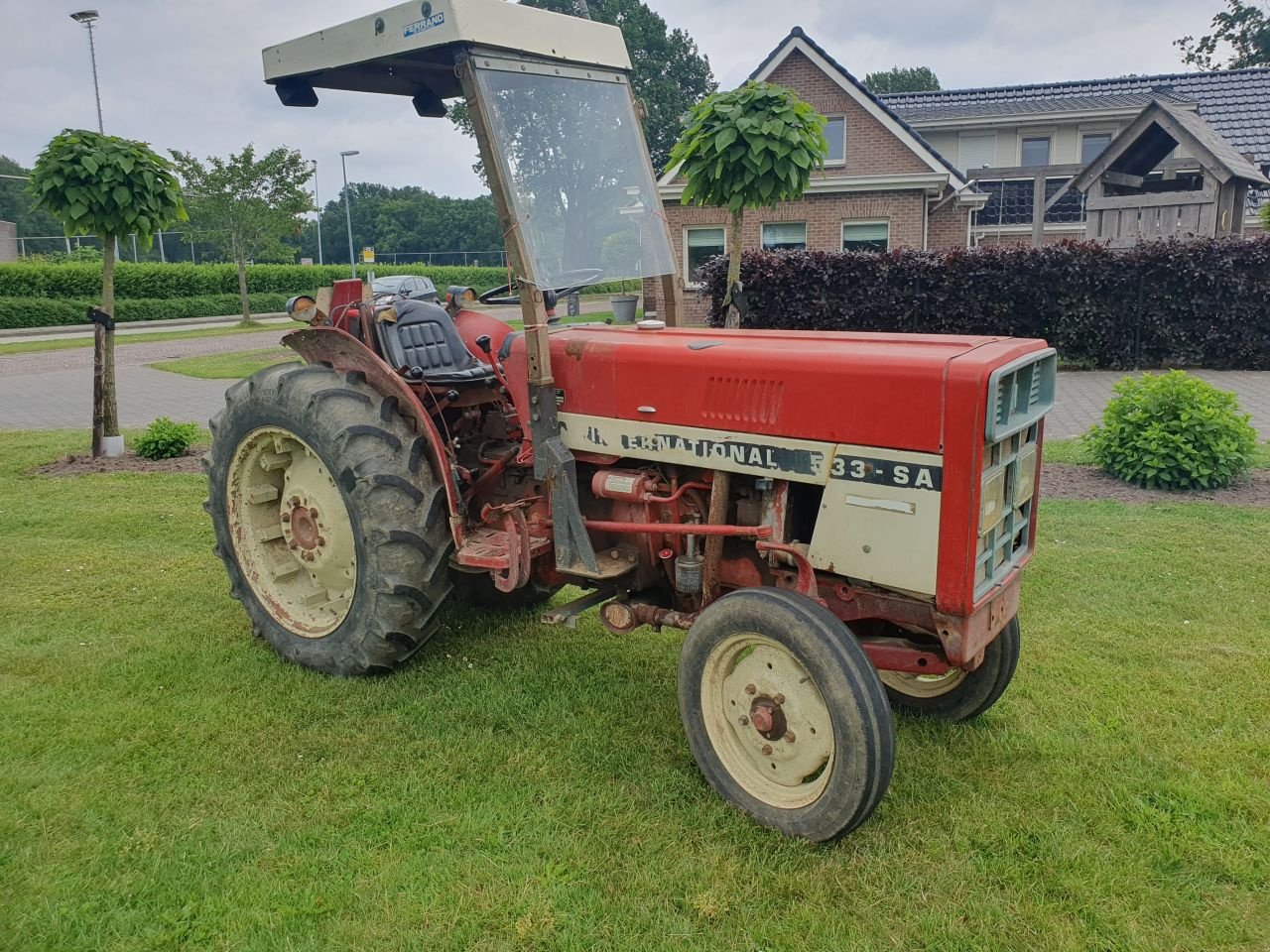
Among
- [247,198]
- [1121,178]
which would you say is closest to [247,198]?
[247,198]

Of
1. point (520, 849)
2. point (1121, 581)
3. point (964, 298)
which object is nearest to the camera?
point (520, 849)

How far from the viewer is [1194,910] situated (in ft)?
9.11

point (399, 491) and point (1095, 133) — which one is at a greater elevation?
point (1095, 133)

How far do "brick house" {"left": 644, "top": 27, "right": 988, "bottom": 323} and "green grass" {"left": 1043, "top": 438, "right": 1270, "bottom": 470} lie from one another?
13.0 m

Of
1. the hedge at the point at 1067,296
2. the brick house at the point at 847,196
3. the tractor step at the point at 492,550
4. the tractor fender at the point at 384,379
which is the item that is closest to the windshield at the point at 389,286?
the tractor fender at the point at 384,379

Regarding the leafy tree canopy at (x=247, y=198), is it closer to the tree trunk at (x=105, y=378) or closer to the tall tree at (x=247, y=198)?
the tall tree at (x=247, y=198)

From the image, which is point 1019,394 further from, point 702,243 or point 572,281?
point 702,243

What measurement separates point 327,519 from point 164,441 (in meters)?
5.76

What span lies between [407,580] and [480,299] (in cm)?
165

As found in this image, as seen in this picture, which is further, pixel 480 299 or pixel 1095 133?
pixel 1095 133

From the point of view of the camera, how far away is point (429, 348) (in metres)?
4.62

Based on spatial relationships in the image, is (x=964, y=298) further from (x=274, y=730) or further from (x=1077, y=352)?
(x=274, y=730)

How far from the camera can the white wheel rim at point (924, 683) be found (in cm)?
382

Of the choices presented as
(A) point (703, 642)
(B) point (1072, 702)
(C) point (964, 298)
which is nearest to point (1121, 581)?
(B) point (1072, 702)
